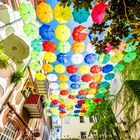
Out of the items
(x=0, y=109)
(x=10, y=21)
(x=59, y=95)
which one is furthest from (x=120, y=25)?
(x=59, y=95)

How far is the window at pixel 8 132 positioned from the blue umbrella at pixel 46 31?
6.47 metres

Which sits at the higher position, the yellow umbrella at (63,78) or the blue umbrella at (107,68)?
the blue umbrella at (107,68)

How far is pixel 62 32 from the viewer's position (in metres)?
7.73

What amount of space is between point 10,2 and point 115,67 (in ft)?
26.9

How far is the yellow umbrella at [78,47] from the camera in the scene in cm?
831

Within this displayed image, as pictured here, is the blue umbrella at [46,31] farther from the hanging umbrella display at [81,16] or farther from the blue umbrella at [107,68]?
the blue umbrella at [107,68]

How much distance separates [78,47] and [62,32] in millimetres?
1247

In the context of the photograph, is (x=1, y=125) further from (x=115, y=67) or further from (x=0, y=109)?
(x=115, y=67)

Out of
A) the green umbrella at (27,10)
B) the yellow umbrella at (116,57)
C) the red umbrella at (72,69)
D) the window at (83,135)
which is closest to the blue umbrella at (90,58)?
the red umbrella at (72,69)

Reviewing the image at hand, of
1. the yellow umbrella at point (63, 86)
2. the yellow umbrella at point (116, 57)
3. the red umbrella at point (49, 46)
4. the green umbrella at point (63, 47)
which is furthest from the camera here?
the yellow umbrella at point (63, 86)

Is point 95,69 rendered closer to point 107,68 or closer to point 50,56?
point 107,68

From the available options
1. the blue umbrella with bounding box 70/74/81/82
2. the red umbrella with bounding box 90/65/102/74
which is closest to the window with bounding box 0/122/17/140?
the blue umbrella with bounding box 70/74/81/82

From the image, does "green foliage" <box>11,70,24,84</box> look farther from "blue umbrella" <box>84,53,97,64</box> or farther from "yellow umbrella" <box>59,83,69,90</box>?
"blue umbrella" <box>84,53,97,64</box>

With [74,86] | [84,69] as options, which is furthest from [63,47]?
[74,86]
